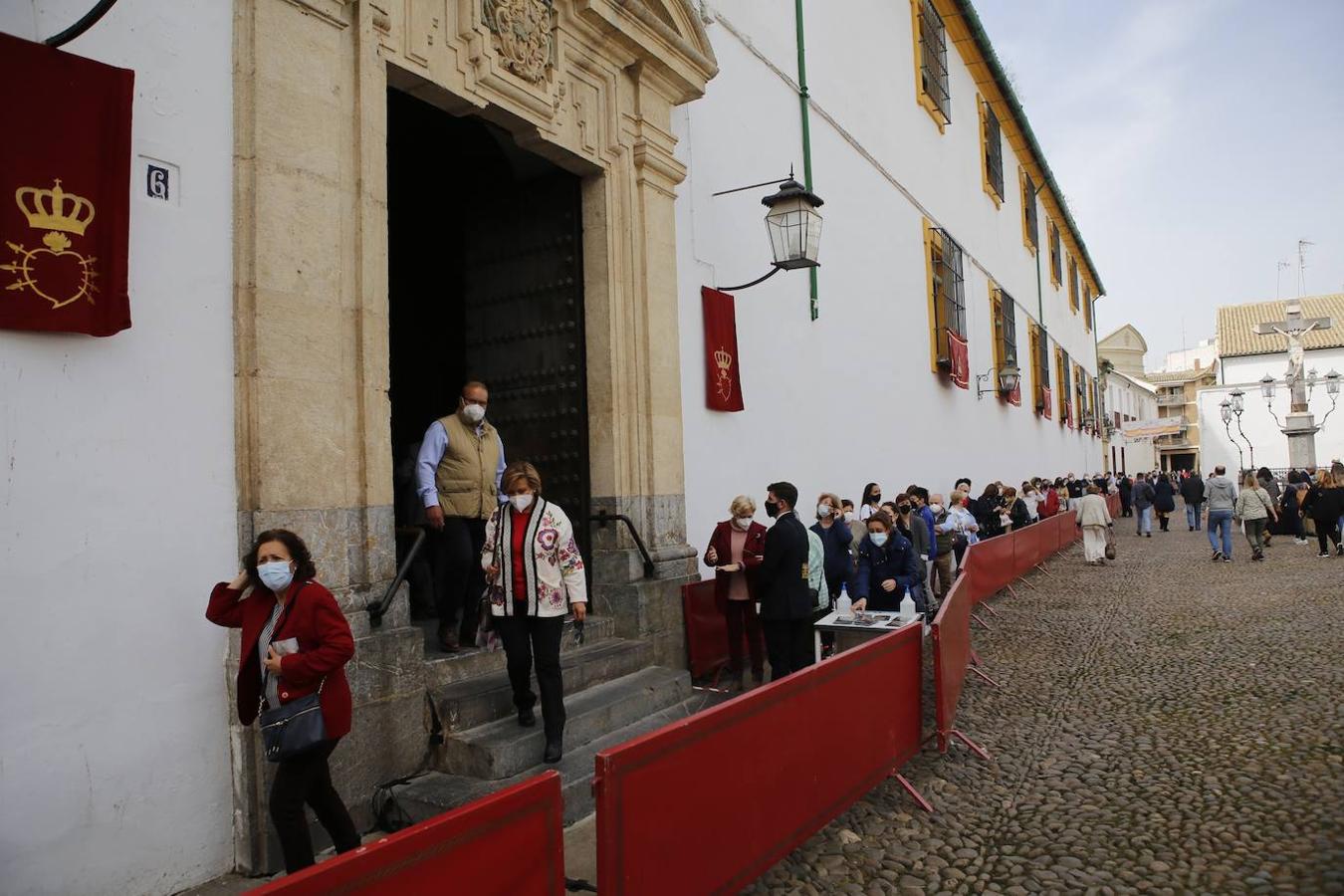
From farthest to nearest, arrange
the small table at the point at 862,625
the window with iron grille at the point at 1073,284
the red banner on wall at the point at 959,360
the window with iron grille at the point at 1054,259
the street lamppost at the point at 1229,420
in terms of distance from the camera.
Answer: the street lamppost at the point at 1229,420 < the window with iron grille at the point at 1073,284 < the window with iron grille at the point at 1054,259 < the red banner on wall at the point at 959,360 < the small table at the point at 862,625

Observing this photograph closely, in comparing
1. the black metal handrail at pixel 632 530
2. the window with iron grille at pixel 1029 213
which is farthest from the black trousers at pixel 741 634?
the window with iron grille at pixel 1029 213

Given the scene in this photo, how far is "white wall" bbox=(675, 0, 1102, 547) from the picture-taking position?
24.9 ft

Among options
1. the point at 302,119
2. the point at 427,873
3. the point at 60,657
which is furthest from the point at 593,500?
the point at 427,873

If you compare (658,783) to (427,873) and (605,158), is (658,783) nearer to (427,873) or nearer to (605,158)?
(427,873)

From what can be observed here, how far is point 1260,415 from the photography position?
44.8 m

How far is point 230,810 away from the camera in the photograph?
357 centimetres

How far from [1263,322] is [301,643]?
52.7 metres

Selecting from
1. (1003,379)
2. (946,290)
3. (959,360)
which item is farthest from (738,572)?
(1003,379)

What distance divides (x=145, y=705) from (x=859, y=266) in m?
9.14

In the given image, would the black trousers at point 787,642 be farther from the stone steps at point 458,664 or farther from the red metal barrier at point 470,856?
the red metal barrier at point 470,856

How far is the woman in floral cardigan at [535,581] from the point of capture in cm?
434

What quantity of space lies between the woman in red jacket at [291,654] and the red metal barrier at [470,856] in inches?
43.0

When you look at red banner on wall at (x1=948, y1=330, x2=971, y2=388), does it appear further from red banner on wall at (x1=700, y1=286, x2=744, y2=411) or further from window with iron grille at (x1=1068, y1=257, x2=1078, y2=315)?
window with iron grille at (x1=1068, y1=257, x2=1078, y2=315)

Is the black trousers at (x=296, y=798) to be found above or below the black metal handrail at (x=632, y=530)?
below
